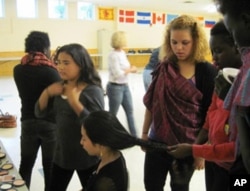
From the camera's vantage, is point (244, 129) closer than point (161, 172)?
Yes

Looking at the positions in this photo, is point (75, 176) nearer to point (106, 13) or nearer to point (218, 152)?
point (218, 152)

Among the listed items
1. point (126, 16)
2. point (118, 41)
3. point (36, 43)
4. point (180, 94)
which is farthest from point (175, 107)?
point (126, 16)

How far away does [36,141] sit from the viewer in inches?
89.2

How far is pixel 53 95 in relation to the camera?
184cm

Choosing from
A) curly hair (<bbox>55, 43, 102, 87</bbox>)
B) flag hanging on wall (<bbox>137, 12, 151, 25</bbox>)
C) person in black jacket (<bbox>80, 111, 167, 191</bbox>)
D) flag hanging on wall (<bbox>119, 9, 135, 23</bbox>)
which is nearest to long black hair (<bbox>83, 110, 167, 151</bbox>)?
person in black jacket (<bbox>80, 111, 167, 191</bbox>)

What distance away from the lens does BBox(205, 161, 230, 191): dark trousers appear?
134 cm

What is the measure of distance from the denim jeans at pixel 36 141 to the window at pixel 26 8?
8603mm

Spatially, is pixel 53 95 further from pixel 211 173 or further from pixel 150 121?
pixel 211 173

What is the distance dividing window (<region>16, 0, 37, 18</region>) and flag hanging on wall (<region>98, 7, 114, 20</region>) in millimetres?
2545

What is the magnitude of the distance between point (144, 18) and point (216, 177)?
1190 centimetres

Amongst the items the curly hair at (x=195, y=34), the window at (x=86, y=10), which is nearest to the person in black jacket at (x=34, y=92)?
the curly hair at (x=195, y=34)

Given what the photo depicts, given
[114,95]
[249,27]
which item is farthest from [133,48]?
[249,27]

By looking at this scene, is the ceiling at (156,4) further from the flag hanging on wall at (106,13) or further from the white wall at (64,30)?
the white wall at (64,30)

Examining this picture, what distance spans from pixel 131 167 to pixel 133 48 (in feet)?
32.2
